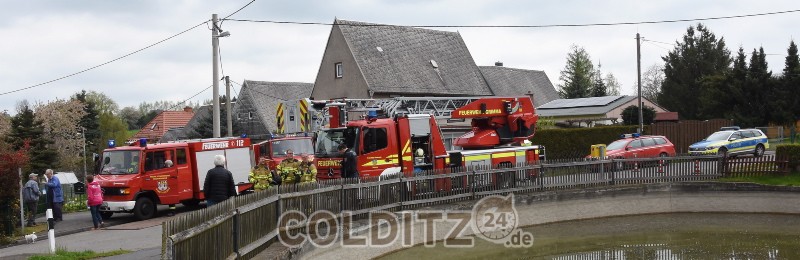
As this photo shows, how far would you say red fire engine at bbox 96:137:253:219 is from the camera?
21.8m

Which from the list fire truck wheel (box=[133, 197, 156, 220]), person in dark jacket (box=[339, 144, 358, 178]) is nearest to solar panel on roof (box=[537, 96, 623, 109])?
fire truck wheel (box=[133, 197, 156, 220])

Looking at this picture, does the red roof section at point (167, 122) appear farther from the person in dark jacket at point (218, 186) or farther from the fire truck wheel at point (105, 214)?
the person in dark jacket at point (218, 186)

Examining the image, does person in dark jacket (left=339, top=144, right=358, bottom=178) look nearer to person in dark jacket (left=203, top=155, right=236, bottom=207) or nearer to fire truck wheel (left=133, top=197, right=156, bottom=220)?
person in dark jacket (left=203, top=155, right=236, bottom=207)

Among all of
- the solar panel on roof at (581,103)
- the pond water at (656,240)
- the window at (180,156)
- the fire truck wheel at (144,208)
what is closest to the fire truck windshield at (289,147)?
the window at (180,156)

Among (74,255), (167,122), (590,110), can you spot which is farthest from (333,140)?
(167,122)

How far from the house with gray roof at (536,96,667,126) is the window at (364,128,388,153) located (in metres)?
33.1

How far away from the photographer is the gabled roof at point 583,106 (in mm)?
54812

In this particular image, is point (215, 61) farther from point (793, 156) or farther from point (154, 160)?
point (793, 156)

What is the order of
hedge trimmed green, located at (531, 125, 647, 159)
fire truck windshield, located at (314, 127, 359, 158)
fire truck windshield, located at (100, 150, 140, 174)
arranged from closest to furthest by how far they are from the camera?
1. fire truck windshield, located at (314, 127, 359, 158)
2. fire truck windshield, located at (100, 150, 140, 174)
3. hedge trimmed green, located at (531, 125, 647, 159)

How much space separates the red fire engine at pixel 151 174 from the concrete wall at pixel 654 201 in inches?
356

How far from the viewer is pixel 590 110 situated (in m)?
55.1

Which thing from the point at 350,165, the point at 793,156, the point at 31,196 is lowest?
the point at 31,196

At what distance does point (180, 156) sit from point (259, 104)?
117 feet

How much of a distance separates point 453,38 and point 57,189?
36.9 m
